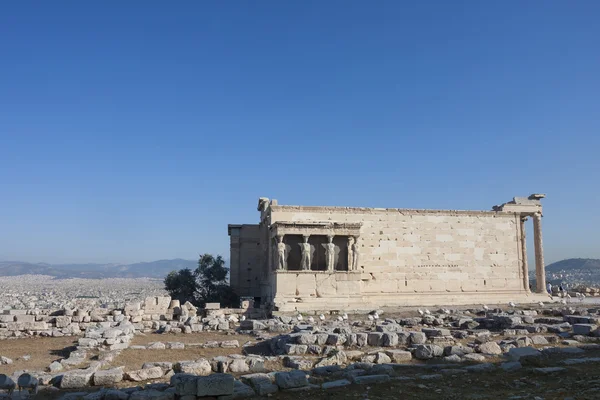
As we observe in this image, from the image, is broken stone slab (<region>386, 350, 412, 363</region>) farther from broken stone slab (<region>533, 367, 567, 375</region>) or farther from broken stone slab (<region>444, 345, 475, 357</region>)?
broken stone slab (<region>533, 367, 567, 375</region>)

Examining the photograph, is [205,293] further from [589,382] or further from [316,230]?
[589,382]

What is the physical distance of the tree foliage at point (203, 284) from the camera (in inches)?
1039

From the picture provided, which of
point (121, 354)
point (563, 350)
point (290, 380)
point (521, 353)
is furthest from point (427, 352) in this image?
point (121, 354)

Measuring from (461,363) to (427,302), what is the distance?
1481cm

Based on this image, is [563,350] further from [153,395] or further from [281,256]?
[281,256]

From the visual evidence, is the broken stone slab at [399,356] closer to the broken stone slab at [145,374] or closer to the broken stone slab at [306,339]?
the broken stone slab at [306,339]

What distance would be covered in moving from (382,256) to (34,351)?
16.0 metres

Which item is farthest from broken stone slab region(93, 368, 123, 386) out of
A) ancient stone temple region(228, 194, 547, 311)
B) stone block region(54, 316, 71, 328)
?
ancient stone temple region(228, 194, 547, 311)

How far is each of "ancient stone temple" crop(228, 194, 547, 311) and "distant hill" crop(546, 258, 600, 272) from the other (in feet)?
334

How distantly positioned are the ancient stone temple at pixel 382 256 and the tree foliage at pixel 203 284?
879 mm

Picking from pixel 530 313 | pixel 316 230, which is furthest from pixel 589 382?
pixel 316 230

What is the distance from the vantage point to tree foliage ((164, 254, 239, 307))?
26.4 metres

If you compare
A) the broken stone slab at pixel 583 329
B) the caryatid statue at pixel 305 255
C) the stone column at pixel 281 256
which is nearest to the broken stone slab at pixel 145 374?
the broken stone slab at pixel 583 329

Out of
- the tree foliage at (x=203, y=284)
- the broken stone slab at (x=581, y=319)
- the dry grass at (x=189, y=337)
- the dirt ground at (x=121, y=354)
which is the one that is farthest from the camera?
the tree foliage at (x=203, y=284)
